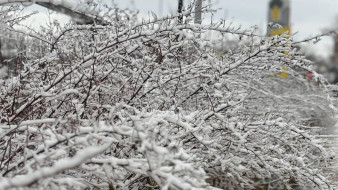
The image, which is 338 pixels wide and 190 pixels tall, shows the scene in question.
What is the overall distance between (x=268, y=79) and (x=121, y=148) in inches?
311

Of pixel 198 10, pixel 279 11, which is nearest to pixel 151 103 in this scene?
pixel 198 10

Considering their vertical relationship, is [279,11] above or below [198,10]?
above

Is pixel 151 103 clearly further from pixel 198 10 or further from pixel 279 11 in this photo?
pixel 279 11

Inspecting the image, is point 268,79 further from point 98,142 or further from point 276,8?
point 98,142

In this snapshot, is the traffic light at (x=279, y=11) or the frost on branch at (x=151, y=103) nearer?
the frost on branch at (x=151, y=103)

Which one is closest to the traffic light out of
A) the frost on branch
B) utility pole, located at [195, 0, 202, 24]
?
the frost on branch

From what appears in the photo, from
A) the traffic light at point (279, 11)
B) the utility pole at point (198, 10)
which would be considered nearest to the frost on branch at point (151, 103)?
the utility pole at point (198, 10)

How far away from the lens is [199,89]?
4609mm

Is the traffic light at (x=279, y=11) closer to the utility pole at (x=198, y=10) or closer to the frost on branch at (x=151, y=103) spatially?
the frost on branch at (x=151, y=103)

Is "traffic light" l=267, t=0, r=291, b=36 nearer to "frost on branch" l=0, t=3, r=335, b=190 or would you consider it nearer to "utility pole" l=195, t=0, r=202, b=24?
"frost on branch" l=0, t=3, r=335, b=190

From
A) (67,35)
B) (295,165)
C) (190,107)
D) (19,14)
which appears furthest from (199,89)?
(19,14)

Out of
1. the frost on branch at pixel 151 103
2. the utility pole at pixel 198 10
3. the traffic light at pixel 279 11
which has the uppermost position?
the traffic light at pixel 279 11

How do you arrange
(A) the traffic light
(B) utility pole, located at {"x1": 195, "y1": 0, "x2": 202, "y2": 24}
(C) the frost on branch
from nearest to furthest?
(C) the frost on branch → (B) utility pole, located at {"x1": 195, "y1": 0, "x2": 202, "y2": 24} → (A) the traffic light

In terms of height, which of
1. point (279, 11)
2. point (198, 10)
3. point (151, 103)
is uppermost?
point (279, 11)
